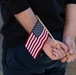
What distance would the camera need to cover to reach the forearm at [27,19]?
1.58 metres

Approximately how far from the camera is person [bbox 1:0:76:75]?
1572 mm

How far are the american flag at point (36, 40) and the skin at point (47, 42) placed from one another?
0.09ft

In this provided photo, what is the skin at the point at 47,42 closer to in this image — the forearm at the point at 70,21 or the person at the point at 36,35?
the person at the point at 36,35

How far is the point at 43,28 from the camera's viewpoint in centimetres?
157

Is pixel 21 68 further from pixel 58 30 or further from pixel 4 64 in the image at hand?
pixel 58 30

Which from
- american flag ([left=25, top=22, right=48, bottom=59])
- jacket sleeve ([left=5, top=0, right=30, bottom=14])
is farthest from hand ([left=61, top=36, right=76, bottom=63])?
jacket sleeve ([left=5, top=0, right=30, bottom=14])

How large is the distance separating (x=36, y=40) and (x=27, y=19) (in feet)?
0.39

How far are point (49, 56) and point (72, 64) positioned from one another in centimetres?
181

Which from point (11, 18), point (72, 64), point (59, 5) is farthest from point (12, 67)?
point (72, 64)

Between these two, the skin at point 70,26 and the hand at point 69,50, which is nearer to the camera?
the hand at point 69,50

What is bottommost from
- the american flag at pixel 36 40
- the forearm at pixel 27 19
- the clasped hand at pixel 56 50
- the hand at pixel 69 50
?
the hand at pixel 69 50

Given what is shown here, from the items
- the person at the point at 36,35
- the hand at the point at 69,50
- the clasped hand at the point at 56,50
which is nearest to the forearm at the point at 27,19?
the person at the point at 36,35

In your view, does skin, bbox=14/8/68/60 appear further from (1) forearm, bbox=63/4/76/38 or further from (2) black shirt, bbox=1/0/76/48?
(1) forearm, bbox=63/4/76/38

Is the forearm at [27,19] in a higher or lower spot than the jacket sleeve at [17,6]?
lower
